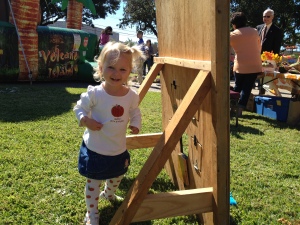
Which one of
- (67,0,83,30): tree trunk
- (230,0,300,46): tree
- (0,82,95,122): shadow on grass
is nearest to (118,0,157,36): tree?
(230,0,300,46): tree

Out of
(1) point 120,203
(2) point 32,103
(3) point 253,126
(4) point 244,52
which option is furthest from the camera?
(2) point 32,103

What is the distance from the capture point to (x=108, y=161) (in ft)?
6.93

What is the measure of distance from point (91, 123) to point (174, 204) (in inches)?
28.4

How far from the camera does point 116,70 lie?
2.06 m

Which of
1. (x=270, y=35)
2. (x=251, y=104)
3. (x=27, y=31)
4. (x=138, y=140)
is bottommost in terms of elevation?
(x=251, y=104)

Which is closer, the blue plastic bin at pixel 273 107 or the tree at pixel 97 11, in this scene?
the blue plastic bin at pixel 273 107

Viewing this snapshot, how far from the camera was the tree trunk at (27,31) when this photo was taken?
30.8 ft

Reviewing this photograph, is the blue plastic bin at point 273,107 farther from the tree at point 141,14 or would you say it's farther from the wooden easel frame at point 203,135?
the tree at point 141,14

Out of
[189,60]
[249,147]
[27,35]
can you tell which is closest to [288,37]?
Answer: [27,35]

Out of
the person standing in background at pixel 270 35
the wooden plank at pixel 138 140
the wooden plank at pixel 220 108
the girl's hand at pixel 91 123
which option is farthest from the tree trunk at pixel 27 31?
the wooden plank at pixel 220 108

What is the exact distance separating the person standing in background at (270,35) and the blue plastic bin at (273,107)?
4.52 ft

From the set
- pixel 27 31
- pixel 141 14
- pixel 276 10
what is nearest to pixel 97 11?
pixel 141 14

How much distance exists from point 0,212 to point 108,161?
36.9 inches

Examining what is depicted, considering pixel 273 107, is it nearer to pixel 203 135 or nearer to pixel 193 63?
pixel 203 135
